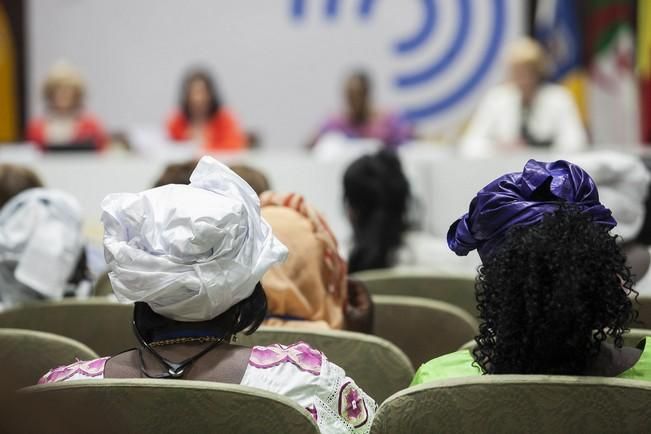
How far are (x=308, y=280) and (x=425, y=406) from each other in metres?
0.84

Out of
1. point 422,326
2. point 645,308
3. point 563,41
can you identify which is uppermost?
point 563,41

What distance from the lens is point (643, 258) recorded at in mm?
2549

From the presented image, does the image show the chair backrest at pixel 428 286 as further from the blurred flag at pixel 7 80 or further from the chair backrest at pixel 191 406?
the blurred flag at pixel 7 80

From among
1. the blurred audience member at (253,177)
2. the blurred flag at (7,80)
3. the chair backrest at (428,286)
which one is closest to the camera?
the blurred audience member at (253,177)

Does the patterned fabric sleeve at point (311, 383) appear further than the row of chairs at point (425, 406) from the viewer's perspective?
Yes

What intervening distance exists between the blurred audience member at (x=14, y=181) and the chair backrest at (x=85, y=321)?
2.12 feet

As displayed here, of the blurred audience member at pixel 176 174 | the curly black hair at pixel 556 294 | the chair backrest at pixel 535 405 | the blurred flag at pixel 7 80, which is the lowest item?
the blurred flag at pixel 7 80

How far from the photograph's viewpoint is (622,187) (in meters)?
2.72

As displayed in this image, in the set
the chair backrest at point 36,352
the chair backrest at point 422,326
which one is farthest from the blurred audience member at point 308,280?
the chair backrest at point 36,352

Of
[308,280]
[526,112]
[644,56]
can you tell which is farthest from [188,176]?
[644,56]

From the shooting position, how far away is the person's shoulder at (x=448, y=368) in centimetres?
162

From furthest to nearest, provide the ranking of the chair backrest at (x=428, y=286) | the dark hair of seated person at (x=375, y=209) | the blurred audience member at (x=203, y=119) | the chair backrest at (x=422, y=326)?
the blurred audience member at (x=203, y=119), the dark hair of seated person at (x=375, y=209), the chair backrest at (x=428, y=286), the chair backrest at (x=422, y=326)

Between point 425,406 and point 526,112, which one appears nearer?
point 425,406

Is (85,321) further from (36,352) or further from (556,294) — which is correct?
(556,294)
